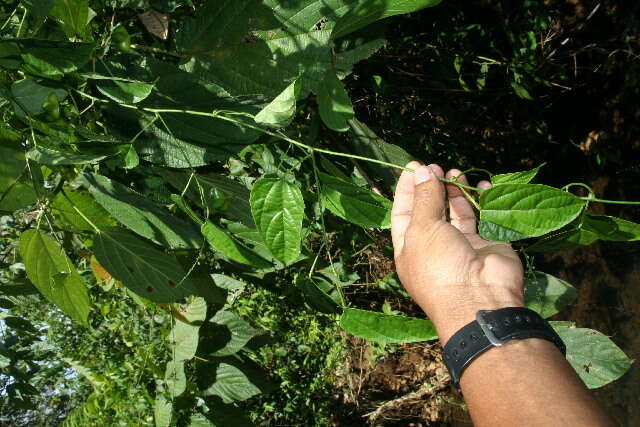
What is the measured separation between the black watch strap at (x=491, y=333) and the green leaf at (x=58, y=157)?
1.81 ft

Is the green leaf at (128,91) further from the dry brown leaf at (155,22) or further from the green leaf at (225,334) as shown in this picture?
the green leaf at (225,334)

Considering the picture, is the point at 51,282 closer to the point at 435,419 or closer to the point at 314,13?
the point at 314,13

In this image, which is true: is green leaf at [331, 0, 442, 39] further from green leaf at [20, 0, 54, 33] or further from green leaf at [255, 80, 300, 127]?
green leaf at [20, 0, 54, 33]

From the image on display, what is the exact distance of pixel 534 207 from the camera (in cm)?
59

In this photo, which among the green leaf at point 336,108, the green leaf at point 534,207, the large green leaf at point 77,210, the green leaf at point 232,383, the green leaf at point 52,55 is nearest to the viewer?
the green leaf at point 534,207

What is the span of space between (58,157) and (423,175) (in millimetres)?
528

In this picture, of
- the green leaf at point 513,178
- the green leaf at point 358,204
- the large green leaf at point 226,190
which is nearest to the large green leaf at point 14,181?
the large green leaf at point 226,190

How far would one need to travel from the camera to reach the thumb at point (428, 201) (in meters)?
0.80

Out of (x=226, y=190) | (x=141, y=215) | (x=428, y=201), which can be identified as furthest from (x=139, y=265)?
(x=428, y=201)

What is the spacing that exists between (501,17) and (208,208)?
5.27ft

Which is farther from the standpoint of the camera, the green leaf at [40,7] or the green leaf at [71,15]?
the green leaf at [71,15]

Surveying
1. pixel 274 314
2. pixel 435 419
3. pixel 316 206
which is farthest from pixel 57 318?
pixel 316 206

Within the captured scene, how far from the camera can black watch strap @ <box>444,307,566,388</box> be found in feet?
2.36

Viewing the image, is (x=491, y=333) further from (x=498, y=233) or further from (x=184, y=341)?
(x=184, y=341)
